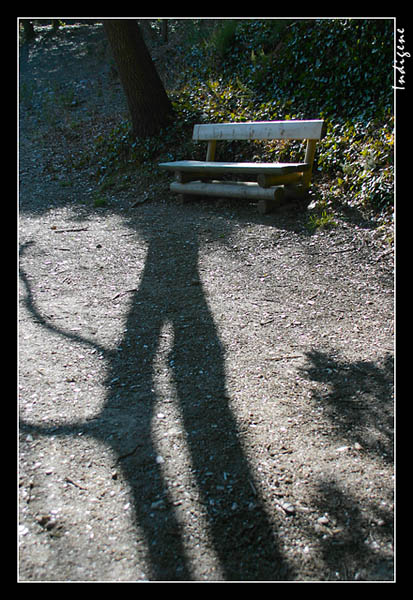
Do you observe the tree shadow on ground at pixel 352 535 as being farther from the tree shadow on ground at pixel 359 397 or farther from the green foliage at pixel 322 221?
the green foliage at pixel 322 221

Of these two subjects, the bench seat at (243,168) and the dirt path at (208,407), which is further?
the bench seat at (243,168)

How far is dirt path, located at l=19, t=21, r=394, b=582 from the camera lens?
210cm

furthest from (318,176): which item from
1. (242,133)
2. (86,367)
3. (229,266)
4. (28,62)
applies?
(28,62)

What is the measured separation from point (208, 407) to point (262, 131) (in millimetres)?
5433

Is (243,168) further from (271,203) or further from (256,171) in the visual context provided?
(271,203)

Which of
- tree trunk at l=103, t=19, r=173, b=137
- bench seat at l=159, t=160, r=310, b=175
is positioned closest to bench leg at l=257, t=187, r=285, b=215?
bench seat at l=159, t=160, r=310, b=175

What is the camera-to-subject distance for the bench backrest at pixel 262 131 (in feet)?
21.9

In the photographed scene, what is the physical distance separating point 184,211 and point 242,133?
1598 millimetres

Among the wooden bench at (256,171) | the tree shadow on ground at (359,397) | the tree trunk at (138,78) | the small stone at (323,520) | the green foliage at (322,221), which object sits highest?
the tree trunk at (138,78)

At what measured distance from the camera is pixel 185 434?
9.12 feet

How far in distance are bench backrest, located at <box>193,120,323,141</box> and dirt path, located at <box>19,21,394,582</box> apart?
148 cm

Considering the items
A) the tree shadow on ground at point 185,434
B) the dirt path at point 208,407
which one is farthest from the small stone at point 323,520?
the tree shadow on ground at point 185,434

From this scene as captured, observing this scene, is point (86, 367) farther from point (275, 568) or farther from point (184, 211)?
point (184, 211)

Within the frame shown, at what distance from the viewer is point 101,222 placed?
7008 mm
